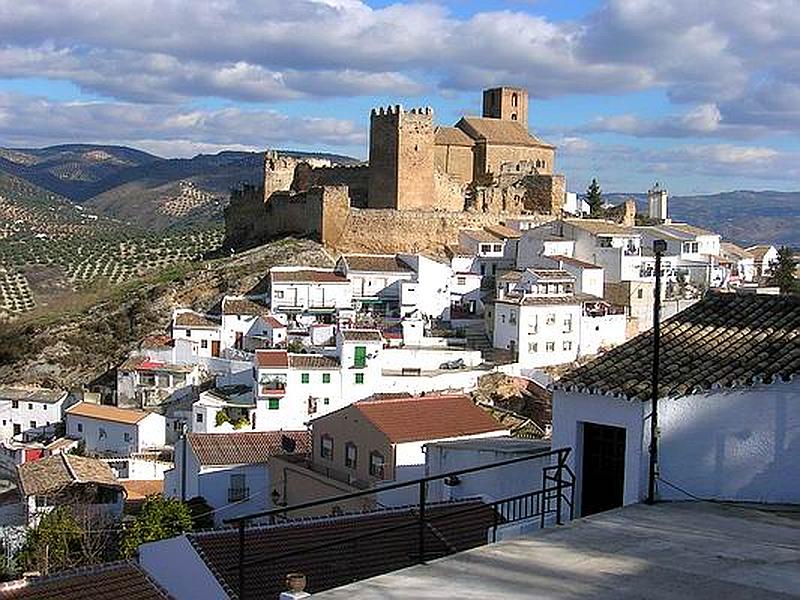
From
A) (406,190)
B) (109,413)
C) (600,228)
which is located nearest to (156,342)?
(109,413)

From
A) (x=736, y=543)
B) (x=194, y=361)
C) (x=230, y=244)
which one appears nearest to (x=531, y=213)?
(x=230, y=244)

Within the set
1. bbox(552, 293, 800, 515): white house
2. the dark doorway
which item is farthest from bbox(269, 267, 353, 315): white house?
bbox(552, 293, 800, 515): white house

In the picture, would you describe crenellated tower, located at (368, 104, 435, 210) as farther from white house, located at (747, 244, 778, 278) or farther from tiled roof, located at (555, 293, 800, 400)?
tiled roof, located at (555, 293, 800, 400)

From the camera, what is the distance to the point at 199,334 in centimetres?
4197

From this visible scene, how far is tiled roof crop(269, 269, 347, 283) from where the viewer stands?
43.5 m

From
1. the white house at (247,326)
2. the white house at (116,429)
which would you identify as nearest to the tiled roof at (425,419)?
the white house at (116,429)


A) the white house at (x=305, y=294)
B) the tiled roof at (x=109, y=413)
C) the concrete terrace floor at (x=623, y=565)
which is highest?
the white house at (x=305, y=294)

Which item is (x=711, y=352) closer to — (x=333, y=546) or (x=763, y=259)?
(x=333, y=546)

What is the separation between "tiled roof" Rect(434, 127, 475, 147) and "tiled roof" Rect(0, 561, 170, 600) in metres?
43.2

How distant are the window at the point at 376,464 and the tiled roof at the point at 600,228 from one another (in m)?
28.5

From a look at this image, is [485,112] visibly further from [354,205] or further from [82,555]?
[82,555]

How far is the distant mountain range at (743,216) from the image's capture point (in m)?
130

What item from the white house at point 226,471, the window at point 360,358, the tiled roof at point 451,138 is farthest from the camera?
the tiled roof at point 451,138

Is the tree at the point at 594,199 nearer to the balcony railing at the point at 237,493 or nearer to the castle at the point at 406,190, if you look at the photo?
the castle at the point at 406,190
